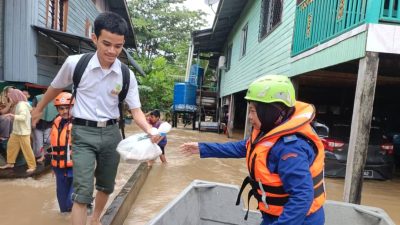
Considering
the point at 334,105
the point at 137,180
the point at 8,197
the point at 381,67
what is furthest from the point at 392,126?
the point at 8,197

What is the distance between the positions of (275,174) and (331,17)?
4777 mm

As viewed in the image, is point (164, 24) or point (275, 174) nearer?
point (275, 174)

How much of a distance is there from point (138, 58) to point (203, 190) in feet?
89.4

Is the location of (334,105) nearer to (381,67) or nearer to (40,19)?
(381,67)

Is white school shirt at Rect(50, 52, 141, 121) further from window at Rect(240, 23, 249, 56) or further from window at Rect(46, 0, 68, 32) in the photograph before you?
window at Rect(240, 23, 249, 56)

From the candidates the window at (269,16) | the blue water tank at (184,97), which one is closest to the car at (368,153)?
the window at (269,16)

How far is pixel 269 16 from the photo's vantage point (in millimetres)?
10680

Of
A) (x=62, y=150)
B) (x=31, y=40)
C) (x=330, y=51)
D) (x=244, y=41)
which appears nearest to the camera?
(x=62, y=150)

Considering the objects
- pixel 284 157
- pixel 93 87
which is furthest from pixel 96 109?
pixel 284 157

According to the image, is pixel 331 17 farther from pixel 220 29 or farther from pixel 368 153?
pixel 220 29

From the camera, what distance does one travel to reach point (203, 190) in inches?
138

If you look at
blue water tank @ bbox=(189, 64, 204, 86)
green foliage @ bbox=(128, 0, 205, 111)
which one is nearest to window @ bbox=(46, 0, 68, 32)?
blue water tank @ bbox=(189, 64, 204, 86)

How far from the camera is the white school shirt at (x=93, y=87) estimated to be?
9.82 feet

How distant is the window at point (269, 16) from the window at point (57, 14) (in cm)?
641
